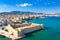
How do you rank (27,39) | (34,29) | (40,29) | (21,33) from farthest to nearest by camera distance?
1. (40,29)
2. (34,29)
3. (21,33)
4. (27,39)

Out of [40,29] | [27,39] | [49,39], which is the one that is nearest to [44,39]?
[49,39]

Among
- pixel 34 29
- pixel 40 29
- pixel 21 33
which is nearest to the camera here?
pixel 21 33

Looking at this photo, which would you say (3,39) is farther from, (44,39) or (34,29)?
(34,29)

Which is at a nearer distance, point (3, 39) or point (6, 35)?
point (3, 39)

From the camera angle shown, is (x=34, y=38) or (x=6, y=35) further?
(x=6, y=35)

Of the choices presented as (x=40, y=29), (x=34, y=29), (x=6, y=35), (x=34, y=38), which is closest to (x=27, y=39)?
(x=34, y=38)

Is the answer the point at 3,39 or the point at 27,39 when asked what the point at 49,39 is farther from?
the point at 3,39

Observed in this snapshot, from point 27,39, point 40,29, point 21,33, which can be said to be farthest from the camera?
point 40,29
